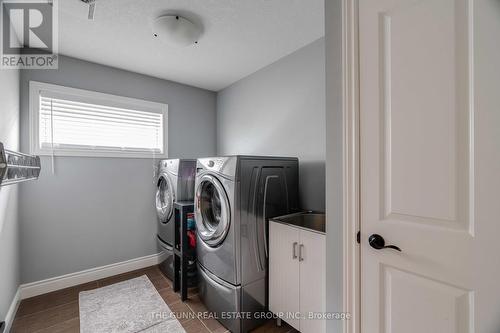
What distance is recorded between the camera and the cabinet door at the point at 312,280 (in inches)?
57.0

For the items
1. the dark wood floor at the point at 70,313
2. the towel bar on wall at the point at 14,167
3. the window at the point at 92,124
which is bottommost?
the dark wood floor at the point at 70,313

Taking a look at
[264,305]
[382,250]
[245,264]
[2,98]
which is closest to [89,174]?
[2,98]

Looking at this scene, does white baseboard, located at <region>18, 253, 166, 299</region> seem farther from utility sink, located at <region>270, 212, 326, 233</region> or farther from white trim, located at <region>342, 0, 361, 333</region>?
white trim, located at <region>342, 0, 361, 333</region>

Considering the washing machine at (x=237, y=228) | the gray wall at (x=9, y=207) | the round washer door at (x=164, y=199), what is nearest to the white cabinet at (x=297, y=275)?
the washing machine at (x=237, y=228)

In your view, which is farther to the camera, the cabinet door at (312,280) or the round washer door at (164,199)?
the round washer door at (164,199)

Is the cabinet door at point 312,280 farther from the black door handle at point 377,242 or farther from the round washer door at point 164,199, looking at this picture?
the round washer door at point 164,199

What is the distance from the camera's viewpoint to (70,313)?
1941mm

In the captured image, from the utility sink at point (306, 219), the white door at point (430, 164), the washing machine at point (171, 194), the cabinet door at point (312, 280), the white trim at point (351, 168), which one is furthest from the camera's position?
the washing machine at point (171, 194)

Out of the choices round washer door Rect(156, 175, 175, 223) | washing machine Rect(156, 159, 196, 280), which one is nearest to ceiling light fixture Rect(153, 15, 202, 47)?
washing machine Rect(156, 159, 196, 280)

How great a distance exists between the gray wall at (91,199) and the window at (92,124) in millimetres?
79

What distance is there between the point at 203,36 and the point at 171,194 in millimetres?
1645

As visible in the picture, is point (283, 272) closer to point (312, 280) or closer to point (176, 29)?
point (312, 280)

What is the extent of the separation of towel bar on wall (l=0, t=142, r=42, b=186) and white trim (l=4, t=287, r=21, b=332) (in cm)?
116

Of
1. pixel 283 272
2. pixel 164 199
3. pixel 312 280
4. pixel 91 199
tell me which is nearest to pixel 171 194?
pixel 164 199
